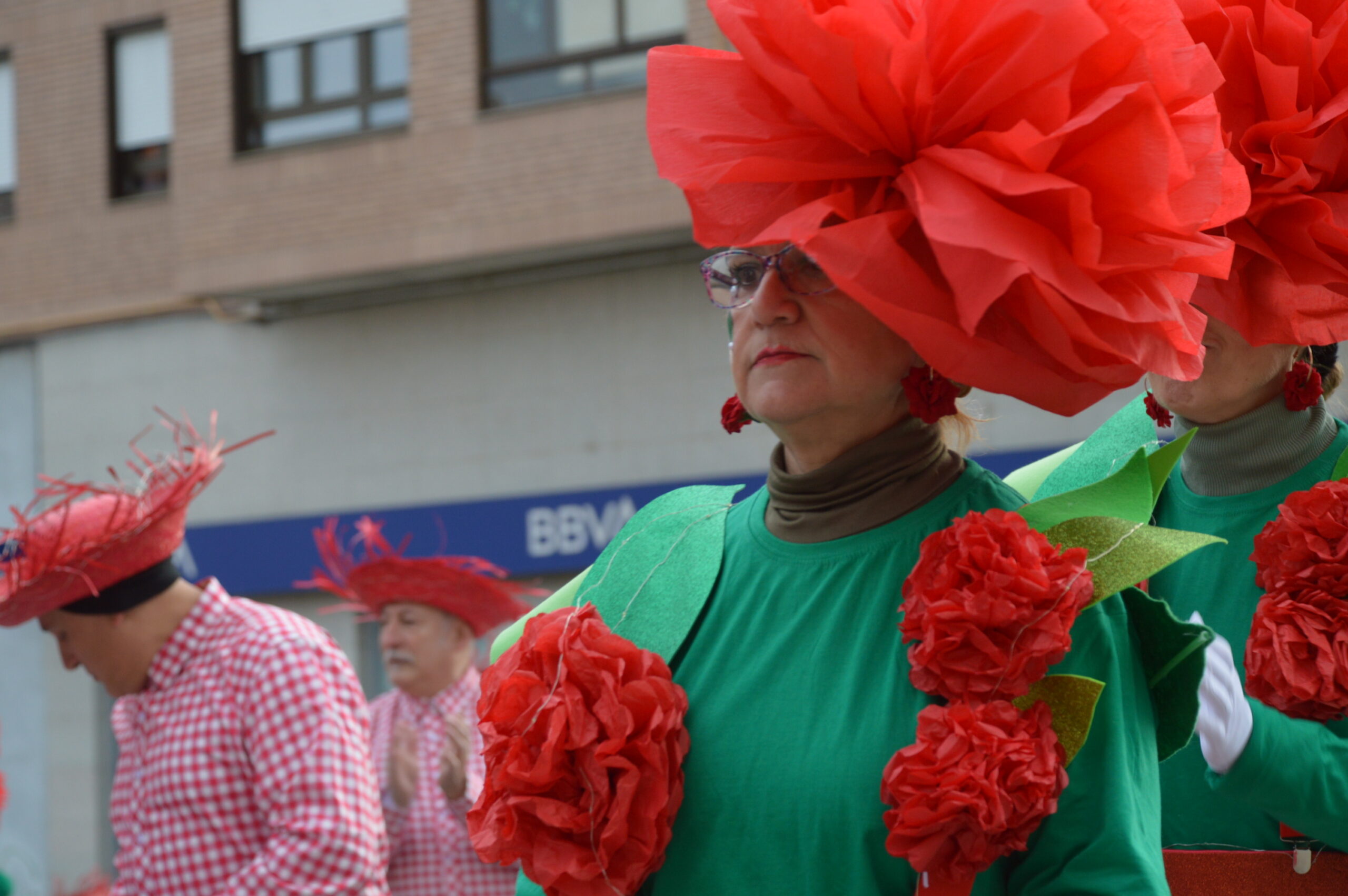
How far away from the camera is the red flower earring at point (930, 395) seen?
6.32 feet

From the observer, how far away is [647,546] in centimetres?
231

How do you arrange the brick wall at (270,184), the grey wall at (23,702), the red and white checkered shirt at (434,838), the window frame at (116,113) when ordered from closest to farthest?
the red and white checkered shirt at (434,838), the brick wall at (270,184), the grey wall at (23,702), the window frame at (116,113)

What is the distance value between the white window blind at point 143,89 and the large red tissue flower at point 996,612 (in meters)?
11.9

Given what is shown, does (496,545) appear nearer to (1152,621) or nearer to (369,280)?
(369,280)

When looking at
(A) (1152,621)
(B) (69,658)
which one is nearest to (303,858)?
(B) (69,658)

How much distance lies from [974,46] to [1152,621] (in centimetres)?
72

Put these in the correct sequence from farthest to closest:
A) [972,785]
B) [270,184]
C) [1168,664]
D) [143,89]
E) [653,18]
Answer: [143,89] → [270,184] → [653,18] → [1168,664] → [972,785]

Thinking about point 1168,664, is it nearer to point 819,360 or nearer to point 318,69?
point 819,360

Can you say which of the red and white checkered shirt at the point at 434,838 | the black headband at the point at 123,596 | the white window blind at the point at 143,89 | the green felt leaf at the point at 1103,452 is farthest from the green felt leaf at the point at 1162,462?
the white window blind at the point at 143,89

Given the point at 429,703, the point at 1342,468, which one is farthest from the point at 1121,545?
the point at 429,703

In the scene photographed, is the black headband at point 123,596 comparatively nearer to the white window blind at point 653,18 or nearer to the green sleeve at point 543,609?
the green sleeve at point 543,609

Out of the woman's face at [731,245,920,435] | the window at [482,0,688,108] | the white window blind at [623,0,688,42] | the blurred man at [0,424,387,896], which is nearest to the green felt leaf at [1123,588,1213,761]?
the woman's face at [731,245,920,435]

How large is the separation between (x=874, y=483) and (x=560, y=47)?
31.8 ft

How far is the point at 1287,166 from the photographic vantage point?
7.67 feet
